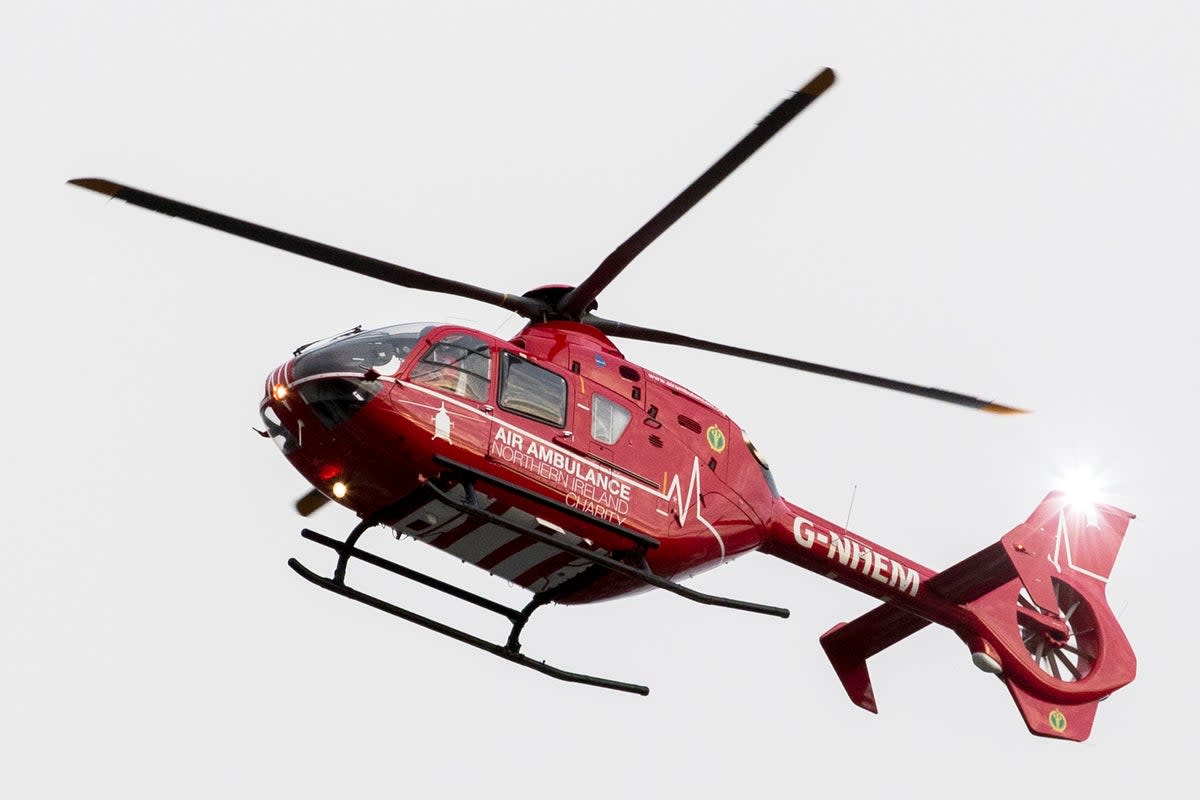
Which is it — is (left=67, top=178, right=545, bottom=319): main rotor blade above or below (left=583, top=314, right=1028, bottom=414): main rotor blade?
below

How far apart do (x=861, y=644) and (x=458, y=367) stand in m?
5.69

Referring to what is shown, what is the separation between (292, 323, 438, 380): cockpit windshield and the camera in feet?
39.9

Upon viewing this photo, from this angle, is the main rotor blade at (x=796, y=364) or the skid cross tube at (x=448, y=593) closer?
the skid cross tube at (x=448, y=593)

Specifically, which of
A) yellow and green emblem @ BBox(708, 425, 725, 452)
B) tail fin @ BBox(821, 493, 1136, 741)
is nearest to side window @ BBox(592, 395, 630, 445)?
yellow and green emblem @ BBox(708, 425, 725, 452)

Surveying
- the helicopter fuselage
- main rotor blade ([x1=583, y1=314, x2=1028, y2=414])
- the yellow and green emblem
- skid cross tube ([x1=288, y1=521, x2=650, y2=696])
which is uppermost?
main rotor blade ([x1=583, y1=314, x2=1028, y2=414])

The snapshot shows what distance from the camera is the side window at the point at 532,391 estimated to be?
1264cm

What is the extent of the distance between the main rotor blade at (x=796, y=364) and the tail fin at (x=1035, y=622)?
5.55 ft

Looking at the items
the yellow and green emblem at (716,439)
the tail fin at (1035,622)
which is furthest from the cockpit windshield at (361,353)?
the tail fin at (1035,622)

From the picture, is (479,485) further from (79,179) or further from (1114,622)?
(1114,622)

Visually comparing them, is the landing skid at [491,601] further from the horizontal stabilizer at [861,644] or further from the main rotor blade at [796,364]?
the horizontal stabilizer at [861,644]

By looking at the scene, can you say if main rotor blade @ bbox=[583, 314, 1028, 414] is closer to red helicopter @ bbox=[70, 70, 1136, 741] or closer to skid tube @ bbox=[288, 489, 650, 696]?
red helicopter @ bbox=[70, 70, 1136, 741]

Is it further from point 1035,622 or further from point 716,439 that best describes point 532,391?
point 1035,622

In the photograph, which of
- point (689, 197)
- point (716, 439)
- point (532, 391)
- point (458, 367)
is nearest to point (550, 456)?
point (532, 391)

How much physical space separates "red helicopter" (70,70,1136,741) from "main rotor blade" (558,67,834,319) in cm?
1
